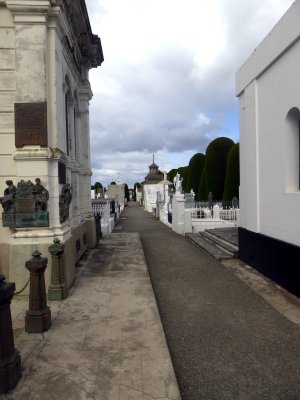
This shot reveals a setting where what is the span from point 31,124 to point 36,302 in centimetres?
323

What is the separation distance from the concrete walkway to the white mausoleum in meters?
2.93

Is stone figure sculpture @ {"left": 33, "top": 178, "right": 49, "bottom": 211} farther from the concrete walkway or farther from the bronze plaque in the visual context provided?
the concrete walkway

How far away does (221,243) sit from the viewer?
37.5ft

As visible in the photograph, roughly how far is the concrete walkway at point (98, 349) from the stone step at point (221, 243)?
169 inches

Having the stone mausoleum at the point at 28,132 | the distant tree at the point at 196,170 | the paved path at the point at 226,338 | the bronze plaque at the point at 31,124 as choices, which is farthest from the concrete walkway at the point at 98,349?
the distant tree at the point at 196,170

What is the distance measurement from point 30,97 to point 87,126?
16.2 feet

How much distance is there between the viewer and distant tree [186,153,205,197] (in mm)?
34656

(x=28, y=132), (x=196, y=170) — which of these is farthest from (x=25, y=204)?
(x=196, y=170)

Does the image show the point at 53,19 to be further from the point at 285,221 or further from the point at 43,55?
the point at 285,221

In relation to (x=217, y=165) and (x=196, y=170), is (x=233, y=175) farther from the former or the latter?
(x=196, y=170)

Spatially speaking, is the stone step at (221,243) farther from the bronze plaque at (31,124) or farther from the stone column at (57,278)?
the bronze plaque at (31,124)

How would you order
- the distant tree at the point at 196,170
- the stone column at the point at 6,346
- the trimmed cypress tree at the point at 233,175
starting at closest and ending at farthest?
the stone column at the point at 6,346, the trimmed cypress tree at the point at 233,175, the distant tree at the point at 196,170

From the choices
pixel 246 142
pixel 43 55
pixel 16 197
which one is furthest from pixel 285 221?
pixel 43 55

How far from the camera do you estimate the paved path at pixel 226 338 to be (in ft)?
11.0
